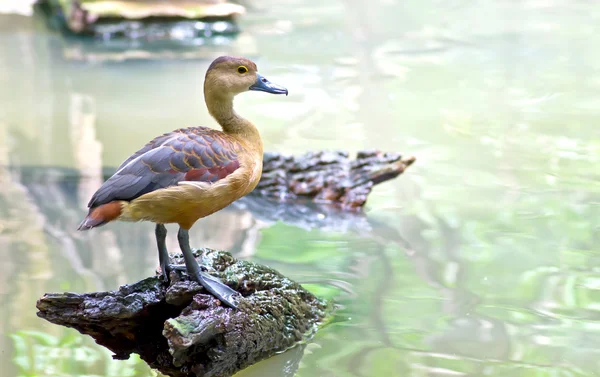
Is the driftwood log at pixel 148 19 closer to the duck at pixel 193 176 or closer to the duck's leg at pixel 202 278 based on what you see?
the duck at pixel 193 176

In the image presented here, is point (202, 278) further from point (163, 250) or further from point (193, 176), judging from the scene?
point (193, 176)

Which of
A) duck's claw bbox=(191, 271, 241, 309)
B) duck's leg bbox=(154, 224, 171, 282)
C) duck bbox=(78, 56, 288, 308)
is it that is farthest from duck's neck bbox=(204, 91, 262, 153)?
duck's claw bbox=(191, 271, 241, 309)

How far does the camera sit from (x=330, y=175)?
6.18 m

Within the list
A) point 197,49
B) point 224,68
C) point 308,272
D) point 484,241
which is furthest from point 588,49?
point 224,68

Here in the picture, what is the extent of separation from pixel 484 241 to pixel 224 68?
97.0 inches

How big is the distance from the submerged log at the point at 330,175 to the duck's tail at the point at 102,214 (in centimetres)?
295

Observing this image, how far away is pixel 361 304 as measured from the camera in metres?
4.42

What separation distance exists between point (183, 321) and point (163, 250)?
19.5 inches

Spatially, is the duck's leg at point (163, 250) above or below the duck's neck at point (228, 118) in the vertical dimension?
below

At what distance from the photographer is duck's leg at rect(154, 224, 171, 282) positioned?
366cm

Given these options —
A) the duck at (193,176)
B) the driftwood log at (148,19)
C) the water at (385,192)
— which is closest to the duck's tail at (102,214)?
the duck at (193,176)

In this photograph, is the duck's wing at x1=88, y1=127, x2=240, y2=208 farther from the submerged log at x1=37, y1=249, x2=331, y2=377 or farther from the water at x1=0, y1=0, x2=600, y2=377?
the water at x1=0, y1=0, x2=600, y2=377

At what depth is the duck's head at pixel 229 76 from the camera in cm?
370

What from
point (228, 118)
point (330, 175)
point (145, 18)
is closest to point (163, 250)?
point (228, 118)
